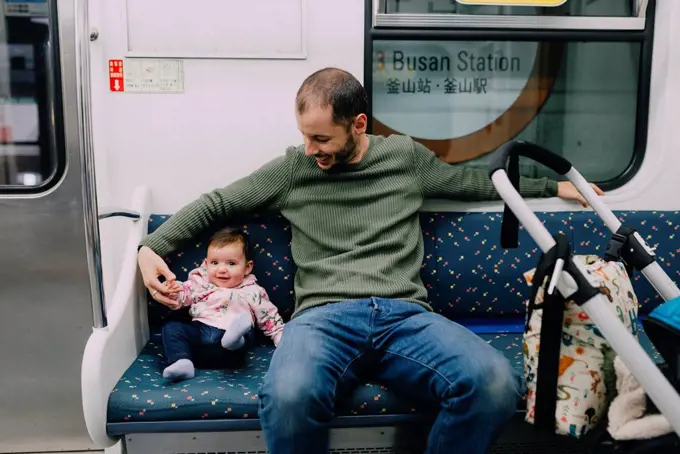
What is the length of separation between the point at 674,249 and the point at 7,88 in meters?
2.82

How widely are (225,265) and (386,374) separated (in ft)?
2.42

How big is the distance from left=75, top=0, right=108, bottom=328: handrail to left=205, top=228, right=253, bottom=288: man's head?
453mm

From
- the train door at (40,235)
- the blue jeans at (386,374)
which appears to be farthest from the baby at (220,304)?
the train door at (40,235)

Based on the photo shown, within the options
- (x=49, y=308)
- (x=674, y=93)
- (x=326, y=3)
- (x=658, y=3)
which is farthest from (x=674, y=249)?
(x=49, y=308)

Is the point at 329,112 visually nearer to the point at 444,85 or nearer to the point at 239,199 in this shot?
the point at 239,199

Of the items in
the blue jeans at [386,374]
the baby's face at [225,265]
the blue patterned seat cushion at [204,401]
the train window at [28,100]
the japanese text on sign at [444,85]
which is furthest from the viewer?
the japanese text on sign at [444,85]

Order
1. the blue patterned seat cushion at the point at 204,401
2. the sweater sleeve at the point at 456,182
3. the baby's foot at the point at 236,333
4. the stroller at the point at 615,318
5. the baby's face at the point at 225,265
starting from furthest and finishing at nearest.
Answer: the sweater sleeve at the point at 456,182 < the baby's face at the point at 225,265 < the baby's foot at the point at 236,333 < the blue patterned seat cushion at the point at 204,401 < the stroller at the point at 615,318

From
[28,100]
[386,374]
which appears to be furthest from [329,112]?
[28,100]

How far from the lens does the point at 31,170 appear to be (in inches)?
107

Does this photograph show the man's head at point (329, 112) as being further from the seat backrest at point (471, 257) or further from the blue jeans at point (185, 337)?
the blue jeans at point (185, 337)

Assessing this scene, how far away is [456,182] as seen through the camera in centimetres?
257

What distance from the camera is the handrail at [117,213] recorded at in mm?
2142

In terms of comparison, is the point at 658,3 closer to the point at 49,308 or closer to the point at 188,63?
the point at 188,63

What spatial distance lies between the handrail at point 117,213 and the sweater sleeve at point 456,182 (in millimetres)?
1060
